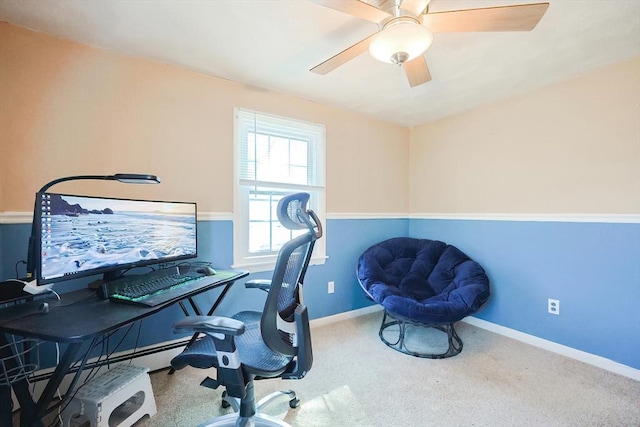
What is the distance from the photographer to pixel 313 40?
70.6 inches

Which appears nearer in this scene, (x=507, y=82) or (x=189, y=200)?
(x=189, y=200)

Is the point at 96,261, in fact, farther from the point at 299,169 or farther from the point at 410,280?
the point at 410,280

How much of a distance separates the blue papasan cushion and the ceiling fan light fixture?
1.72 metres

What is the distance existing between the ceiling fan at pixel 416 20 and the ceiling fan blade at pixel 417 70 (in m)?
0.25

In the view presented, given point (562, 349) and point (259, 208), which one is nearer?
point (562, 349)

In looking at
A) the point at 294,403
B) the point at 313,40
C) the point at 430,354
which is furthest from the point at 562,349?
the point at 313,40

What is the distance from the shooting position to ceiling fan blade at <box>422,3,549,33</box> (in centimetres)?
121

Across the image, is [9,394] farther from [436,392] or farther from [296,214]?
[436,392]

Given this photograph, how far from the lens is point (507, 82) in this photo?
2342 mm

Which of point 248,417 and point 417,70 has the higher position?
point 417,70

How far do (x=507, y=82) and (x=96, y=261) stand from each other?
3077 mm

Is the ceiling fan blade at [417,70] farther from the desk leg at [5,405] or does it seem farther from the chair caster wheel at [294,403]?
the desk leg at [5,405]

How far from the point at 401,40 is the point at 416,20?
14 cm

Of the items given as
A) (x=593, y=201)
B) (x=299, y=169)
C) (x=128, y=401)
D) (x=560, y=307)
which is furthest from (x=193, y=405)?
(x=593, y=201)
